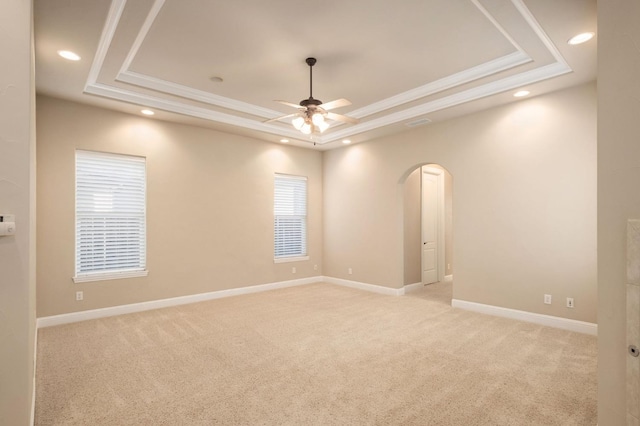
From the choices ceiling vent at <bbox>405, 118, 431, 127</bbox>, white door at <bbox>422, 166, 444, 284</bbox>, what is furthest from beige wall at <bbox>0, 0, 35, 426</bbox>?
white door at <bbox>422, 166, 444, 284</bbox>

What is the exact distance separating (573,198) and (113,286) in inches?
242

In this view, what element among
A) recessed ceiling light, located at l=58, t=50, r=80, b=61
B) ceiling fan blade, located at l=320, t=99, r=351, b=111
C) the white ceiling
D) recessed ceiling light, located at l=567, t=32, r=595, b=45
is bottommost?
ceiling fan blade, located at l=320, t=99, r=351, b=111

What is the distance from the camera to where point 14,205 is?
1.67m

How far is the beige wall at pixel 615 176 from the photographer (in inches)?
69.3

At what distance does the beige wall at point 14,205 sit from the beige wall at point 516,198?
4997 mm

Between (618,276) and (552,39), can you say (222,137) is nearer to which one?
(552,39)

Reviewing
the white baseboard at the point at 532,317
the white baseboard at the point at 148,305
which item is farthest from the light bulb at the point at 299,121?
the white baseboard at the point at 532,317

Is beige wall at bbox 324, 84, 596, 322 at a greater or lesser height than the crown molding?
lesser

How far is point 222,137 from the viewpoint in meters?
5.91

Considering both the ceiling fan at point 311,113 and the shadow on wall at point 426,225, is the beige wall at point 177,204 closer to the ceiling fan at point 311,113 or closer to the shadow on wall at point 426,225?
the shadow on wall at point 426,225

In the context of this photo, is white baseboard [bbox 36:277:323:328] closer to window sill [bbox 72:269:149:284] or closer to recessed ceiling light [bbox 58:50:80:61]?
window sill [bbox 72:269:149:284]

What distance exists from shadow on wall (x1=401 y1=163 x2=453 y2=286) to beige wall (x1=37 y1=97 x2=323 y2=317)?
6.57ft

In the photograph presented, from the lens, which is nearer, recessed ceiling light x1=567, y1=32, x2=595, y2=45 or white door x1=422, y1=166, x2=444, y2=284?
recessed ceiling light x1=567, y1=32, x2=595, y2=45

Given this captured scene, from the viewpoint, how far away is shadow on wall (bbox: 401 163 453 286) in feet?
21.4
